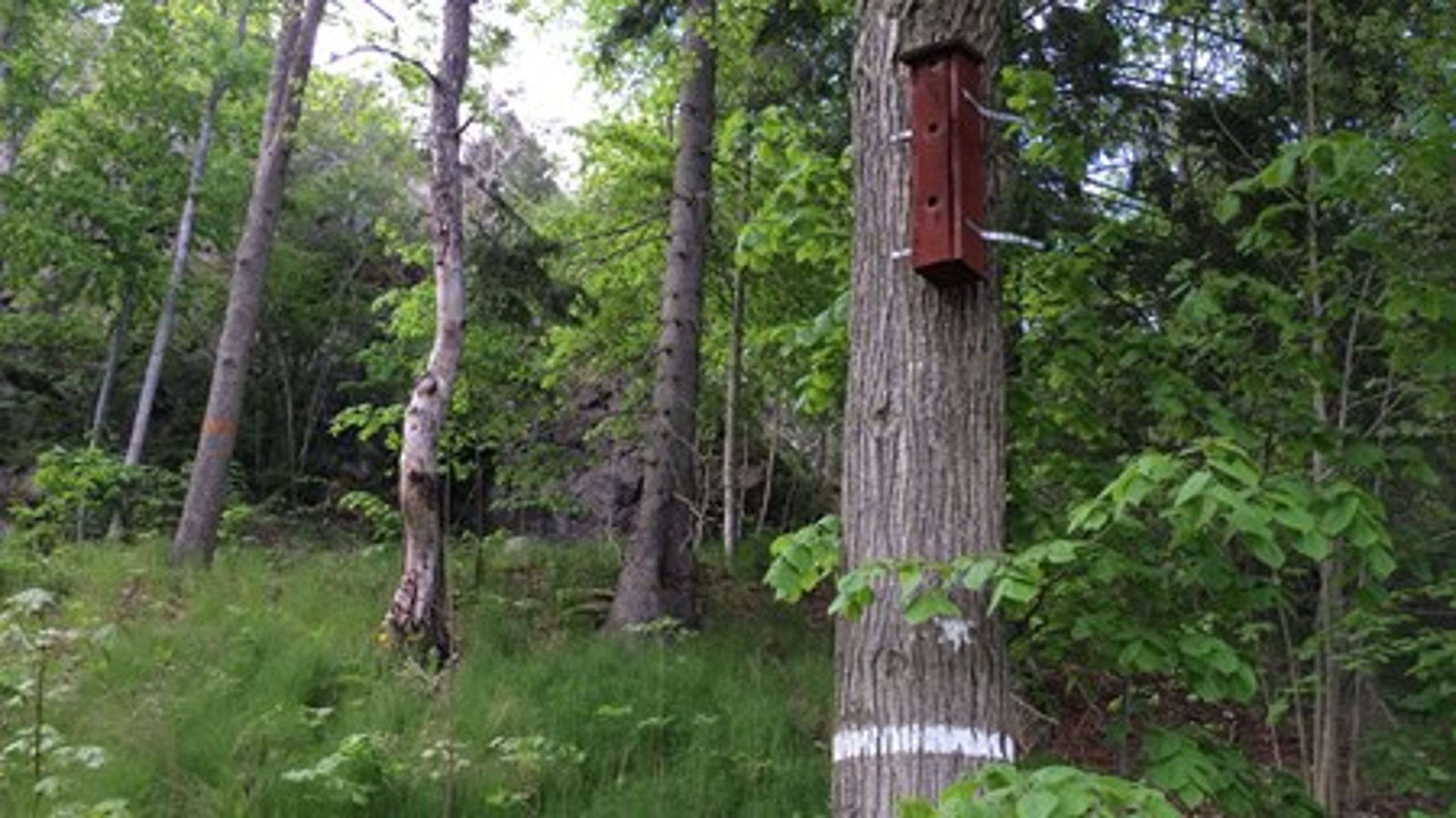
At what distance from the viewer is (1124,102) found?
25.6ft

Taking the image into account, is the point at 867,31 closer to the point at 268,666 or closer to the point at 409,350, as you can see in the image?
the point at 268,666

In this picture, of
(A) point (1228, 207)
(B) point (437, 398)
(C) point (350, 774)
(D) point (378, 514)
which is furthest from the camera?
(D) point (378, 514)

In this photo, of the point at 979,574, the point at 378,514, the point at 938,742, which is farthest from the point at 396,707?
the point at 378,514

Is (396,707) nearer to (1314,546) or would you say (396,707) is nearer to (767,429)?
(1314,546)

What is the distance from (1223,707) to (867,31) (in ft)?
26.6

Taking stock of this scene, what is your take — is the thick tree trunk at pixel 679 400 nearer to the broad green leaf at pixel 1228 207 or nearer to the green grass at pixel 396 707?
the green grass at pixel 396 707

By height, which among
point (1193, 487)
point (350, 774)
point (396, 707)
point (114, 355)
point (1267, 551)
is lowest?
point (350, 774)

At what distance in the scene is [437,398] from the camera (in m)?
7.59

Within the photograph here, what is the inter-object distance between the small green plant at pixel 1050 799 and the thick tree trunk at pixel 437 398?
5.30 m

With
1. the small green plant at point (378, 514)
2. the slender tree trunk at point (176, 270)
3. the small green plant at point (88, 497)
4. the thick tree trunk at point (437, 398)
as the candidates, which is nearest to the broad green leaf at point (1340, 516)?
the thick tree trunk at point (437, 398)

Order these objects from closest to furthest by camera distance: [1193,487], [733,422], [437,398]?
[1193,487] → [437,398] → [733,422]

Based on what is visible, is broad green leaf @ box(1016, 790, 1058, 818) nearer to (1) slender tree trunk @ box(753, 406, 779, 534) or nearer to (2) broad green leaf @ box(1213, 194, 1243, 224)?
(2) broad green leaf @ box(1213, 194, 1243, 224)

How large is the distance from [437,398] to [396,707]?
2.34 metres

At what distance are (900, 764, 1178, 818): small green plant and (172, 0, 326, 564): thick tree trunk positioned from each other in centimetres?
919
